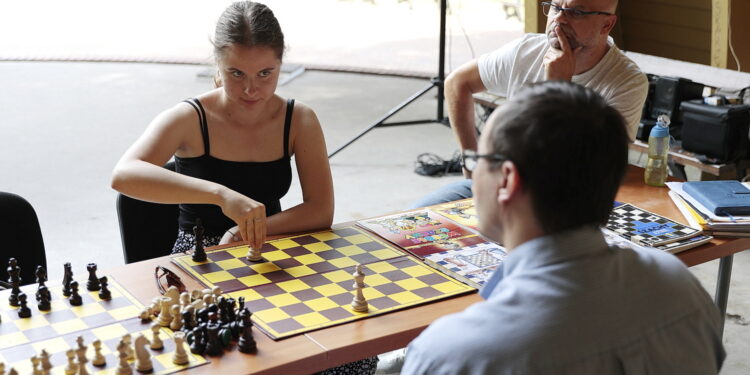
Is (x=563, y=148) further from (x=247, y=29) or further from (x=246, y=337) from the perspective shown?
(x=247, y=29)

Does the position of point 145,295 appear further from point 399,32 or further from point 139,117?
point 399,32

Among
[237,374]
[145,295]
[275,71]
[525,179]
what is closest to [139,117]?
[275,71]

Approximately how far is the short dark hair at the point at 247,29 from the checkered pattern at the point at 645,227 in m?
1.08

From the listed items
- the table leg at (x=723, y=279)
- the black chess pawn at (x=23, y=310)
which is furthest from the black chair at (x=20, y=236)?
the table leg at (x=723, y=279)

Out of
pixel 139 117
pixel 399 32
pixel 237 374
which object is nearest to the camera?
pixel 237 374

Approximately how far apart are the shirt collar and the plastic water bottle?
1636 mm

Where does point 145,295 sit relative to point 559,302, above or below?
below

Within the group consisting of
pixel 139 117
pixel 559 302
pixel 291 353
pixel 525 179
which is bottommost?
pixel 139 117

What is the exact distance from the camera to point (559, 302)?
3.83ft

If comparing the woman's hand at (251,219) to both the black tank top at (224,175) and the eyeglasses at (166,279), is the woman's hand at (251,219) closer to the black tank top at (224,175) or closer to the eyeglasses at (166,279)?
the eyeglasses at (166,279)

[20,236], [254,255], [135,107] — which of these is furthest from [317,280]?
[135,107]

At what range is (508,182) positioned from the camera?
1.22 m

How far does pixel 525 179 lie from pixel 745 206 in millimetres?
1542

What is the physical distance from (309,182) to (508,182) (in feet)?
4.52
